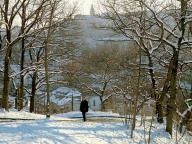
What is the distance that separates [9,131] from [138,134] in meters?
7.30

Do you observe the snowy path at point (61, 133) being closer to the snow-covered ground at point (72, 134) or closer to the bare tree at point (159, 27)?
the snow-covered ground at point (72, 134)

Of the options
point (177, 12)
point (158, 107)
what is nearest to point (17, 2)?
point (177, 12)

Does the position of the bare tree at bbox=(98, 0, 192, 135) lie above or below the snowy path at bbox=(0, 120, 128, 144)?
above

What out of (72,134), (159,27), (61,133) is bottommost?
(72,134)

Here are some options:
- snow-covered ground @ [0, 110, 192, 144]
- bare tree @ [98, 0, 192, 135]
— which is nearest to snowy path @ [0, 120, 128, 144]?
snow-covered ground @ [0, 110, 192, 144]

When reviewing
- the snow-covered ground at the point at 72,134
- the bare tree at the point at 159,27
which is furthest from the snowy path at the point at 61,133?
the bare tree at the point at 159,27

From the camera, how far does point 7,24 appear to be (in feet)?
64.9

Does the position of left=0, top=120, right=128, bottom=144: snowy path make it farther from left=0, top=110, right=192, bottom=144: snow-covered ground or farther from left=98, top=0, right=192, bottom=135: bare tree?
left=98, top=0, right=192, bottom=135: bare tree

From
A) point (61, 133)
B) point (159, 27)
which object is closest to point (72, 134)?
point (61, 133)

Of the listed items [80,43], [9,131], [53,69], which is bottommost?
[9,131]

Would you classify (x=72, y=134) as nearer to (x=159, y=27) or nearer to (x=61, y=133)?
(x=61, y=133)

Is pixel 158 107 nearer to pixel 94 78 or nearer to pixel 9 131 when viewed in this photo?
pixel 9 131

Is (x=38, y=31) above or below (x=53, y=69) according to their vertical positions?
above

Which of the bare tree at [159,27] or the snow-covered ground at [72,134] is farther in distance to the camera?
the bare tree at [159,27]
